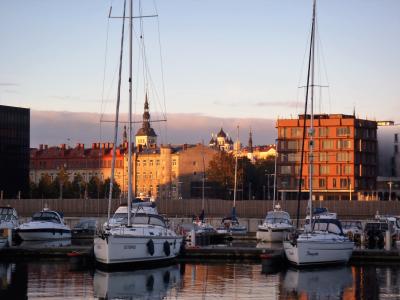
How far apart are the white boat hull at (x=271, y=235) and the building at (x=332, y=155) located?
7079cm

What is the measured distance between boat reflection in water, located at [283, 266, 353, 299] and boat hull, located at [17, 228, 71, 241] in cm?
2478

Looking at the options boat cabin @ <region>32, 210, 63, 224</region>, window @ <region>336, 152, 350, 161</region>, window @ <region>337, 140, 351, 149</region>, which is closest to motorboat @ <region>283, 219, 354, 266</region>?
boat cabin @ <region>32, 210, 63, 224</region>

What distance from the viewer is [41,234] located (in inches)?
2672

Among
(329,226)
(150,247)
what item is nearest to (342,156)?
(329,226)

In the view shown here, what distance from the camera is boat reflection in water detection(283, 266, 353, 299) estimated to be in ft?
129

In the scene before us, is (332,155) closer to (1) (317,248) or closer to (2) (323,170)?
(2) (323,170)

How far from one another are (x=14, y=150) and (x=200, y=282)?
10731 cm

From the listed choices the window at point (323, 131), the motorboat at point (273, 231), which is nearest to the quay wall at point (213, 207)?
the motorboat at point (273, 231)

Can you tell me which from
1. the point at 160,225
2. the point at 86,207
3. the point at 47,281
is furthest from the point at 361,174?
the point at 47,281

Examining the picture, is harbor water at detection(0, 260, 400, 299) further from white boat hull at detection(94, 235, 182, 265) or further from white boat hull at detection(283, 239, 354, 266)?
white boat hull at detection(94, 235, 182, 265)

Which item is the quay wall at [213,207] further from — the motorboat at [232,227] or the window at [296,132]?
the window at [296,132]

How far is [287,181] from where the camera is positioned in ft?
477

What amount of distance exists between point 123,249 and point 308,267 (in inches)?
385

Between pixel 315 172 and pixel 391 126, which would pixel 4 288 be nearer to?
pixel 315 172
